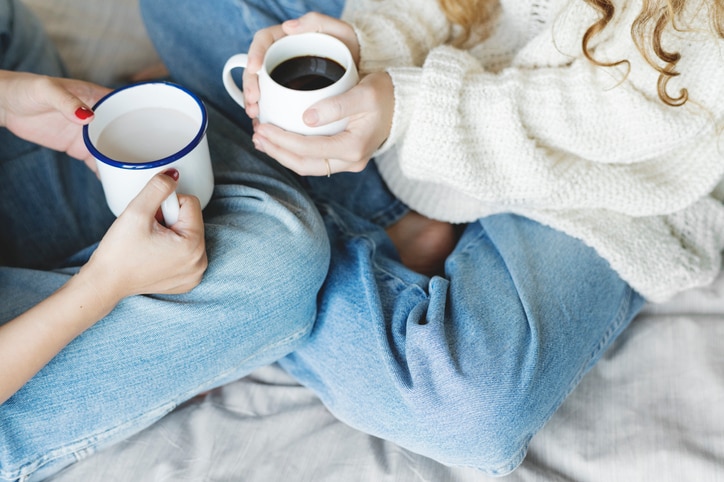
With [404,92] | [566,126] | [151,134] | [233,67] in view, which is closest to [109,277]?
[151,134]

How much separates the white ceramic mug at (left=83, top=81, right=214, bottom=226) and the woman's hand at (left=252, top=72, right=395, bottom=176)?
0.07 meters

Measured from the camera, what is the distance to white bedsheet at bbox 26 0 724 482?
2.65ft

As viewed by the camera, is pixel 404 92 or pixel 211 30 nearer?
pixel 404 92

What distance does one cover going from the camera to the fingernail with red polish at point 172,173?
0.67 metres

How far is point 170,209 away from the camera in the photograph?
69 cm

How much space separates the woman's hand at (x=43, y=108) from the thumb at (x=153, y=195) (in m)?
0.15

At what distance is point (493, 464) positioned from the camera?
78cm

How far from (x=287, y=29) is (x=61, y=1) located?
56cm

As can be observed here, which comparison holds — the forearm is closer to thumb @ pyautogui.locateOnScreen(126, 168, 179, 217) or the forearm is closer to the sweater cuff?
thumb @ pyautogui.locateOnScreen(126, 168, 179, 217)

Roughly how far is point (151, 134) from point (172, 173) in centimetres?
8

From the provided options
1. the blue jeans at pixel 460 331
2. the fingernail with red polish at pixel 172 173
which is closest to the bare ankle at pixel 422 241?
the blue jeans at pixel 460 331

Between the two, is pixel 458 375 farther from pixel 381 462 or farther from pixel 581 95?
pixel 581 95

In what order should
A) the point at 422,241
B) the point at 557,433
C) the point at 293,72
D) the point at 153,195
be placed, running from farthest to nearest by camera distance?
the point at 422,241
the point at 557,433
the point at 293,72
the point at 153,195

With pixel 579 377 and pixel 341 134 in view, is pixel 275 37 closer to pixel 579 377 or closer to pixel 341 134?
pixel 341 134
